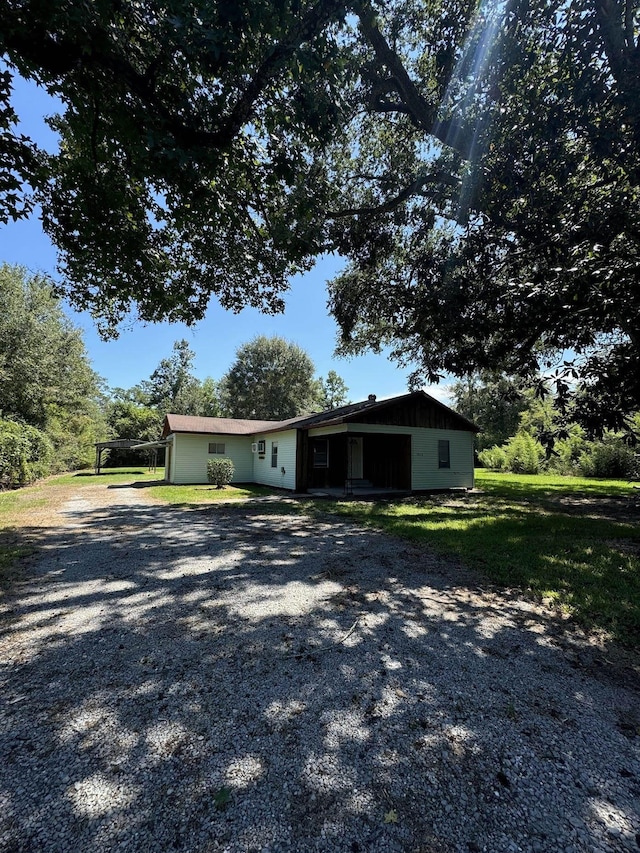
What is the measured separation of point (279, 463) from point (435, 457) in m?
6.52

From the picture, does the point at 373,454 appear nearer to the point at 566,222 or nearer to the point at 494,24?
the point at 566,222

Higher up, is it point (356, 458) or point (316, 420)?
point (316, 420)

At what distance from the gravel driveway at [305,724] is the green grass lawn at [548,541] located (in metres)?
0.62

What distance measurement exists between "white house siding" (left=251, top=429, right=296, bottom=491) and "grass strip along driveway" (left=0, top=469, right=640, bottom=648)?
1.64 metres

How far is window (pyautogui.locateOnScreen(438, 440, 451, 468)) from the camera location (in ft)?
50.1

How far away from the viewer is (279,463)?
16500 mm

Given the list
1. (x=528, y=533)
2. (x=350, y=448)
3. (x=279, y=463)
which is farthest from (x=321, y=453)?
(x=528, y=533)

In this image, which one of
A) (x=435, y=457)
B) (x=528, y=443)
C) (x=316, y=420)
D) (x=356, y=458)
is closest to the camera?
(x=316, y=420)

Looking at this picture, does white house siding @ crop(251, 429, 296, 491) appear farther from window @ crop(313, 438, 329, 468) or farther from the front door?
the front door

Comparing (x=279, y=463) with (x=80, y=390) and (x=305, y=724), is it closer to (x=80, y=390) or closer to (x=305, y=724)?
(x=305, y=724)

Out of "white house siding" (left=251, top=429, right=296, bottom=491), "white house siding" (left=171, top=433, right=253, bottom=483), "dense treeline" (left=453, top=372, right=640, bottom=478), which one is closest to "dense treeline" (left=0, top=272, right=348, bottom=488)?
"white house siding" (left=171, top=433, right=253, bottom=483)

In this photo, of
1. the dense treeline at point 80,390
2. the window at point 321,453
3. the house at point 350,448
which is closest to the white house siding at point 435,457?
the house at point 350,448

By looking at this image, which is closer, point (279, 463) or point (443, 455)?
point (443, 455)

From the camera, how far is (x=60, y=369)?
804 inches
